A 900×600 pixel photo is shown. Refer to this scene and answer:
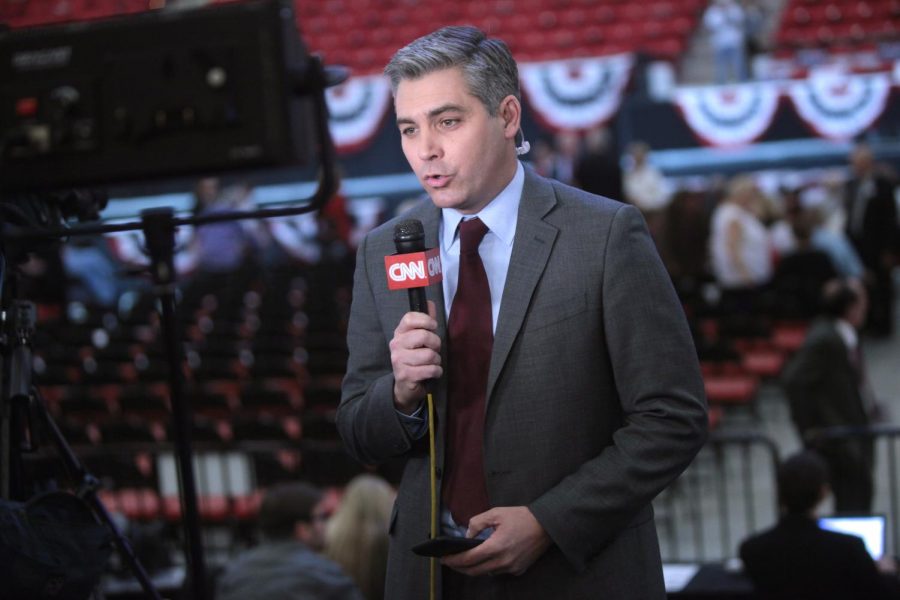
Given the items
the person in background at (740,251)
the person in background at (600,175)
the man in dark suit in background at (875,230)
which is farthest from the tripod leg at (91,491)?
the man in dark suit in background at (875,230)

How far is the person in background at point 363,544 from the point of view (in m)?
4.36

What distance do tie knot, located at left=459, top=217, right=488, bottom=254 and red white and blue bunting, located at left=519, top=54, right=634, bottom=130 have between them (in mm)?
12136

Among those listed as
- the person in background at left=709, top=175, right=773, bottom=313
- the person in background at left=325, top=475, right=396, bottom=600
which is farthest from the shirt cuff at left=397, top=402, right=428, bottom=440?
the person in background at left=709, top=175, right=773, bottom=313

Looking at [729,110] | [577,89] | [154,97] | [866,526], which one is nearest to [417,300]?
[154,97]

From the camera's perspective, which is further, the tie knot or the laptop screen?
the laptop screen

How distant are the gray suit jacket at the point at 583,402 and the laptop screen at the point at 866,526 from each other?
2430 mm

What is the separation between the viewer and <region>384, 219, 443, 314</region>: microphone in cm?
183

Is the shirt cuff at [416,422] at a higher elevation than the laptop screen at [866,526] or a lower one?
higher

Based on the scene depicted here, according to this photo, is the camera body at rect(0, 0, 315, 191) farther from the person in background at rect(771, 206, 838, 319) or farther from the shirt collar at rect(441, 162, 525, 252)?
the person in background at rect(771, 206, 838, 319)

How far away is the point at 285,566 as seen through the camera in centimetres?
356

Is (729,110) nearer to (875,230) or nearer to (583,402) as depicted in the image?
(875,230)

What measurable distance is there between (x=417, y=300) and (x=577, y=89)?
40.9ft

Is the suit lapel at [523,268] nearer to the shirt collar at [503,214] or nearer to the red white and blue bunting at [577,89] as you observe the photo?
the shirt collar at [503,214]

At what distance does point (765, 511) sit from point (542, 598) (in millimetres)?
5343
